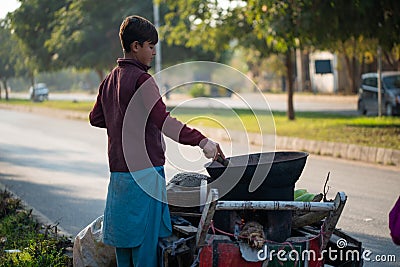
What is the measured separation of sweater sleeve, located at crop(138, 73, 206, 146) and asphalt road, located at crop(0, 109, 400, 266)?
0.68 m

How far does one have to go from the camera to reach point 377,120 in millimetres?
20203

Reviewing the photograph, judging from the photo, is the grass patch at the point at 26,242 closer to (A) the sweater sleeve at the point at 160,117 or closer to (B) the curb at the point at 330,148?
(A) the sweater sleeve at the point at 160,117

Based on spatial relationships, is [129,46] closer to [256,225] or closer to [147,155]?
[147,155]

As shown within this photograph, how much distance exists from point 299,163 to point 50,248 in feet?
8.23

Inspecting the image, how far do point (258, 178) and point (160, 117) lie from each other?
0.76m

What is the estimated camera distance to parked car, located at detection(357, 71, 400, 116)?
2250cm

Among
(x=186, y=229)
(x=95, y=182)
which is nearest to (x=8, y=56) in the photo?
(x=95, y=182)

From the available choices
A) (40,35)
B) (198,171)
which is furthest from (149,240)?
(40,35)

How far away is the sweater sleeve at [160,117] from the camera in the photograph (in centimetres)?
419

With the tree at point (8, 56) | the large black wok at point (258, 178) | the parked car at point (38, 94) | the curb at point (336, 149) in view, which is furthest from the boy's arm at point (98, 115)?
the parked car at point (38, 94)

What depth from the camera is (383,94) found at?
23188 mm

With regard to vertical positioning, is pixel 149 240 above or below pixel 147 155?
below

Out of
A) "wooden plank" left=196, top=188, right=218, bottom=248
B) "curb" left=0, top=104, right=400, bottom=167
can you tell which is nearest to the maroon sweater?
"wooden plank" left=196, top=188, right=218, bottom=248

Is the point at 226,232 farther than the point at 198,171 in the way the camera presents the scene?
No
